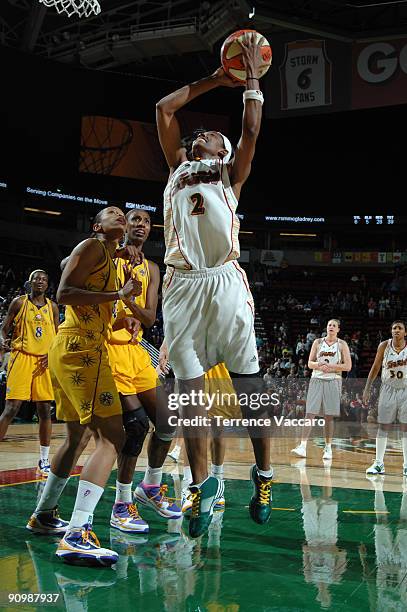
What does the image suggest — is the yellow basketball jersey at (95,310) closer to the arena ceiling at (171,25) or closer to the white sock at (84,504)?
the white sock at (84,504)

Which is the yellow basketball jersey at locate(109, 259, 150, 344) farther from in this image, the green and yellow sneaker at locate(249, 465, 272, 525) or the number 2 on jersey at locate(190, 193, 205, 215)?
the green and yellow sneaker at locate(249, 465, 272, 525)

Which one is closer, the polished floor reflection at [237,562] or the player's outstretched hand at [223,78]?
the polished floor reflection at [237,562]

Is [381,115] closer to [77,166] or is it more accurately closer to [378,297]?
[378,297]

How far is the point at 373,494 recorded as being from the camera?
6.41m

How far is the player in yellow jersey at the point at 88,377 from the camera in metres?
3.84

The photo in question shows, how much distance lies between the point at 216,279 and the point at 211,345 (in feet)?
1.29

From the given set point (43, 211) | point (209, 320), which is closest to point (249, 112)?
point (209, 320)

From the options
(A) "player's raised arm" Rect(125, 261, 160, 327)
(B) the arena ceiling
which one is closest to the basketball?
(A) "player's raised arm" Rect(125, 261, 160, 327)

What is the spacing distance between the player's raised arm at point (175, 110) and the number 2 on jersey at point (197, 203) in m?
0.37

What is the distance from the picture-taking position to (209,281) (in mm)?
3689

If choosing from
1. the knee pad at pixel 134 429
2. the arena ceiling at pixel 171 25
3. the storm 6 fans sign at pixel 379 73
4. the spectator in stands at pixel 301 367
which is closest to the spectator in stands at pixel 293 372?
the spectator in stands at pixel 301 367

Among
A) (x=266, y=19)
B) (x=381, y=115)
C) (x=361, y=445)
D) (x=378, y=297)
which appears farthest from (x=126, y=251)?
(x=381, y=115)

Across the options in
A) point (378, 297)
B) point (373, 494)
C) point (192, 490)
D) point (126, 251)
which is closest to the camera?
point (192, 490)

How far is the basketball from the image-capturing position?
3.79m
